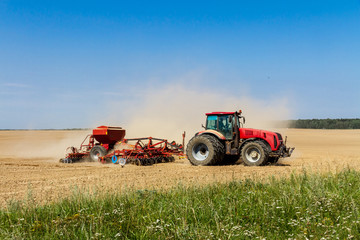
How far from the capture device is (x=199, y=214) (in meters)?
6.04

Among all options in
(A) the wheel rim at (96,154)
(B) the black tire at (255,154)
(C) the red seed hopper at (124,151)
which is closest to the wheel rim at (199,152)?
(C) the red seed hopper at (124,151)

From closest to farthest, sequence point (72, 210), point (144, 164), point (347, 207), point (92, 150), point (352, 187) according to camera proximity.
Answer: point (347, 207) < point (72, 210) < point (352, 187) < point (144, 164) < point (92, 150)

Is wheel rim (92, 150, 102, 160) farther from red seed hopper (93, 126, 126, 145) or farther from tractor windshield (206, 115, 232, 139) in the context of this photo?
tractor windshield (206, 115, 232, 139)

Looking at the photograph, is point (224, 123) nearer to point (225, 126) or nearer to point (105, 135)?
point (225, 126)

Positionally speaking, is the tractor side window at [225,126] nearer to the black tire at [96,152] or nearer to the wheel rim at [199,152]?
the wheel rim at [199,152]

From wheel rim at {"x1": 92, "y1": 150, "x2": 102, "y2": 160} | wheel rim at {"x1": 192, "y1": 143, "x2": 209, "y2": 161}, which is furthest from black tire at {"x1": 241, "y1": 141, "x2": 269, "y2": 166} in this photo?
wheel rim at {"x1": 92, "y1": 150, "x2": 102, "y2": 160}

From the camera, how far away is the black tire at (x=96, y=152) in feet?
62.0

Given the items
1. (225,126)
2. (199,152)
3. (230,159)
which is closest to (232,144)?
(225,126)

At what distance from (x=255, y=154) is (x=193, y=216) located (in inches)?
405

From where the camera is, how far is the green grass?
5.04m

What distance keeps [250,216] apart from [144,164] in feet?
37.4

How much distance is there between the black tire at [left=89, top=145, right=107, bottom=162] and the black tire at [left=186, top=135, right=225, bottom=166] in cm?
490

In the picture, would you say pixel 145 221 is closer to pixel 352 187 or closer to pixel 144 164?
pixel 352 187

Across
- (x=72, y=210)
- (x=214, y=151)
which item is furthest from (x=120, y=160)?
(x=72, y=210)
